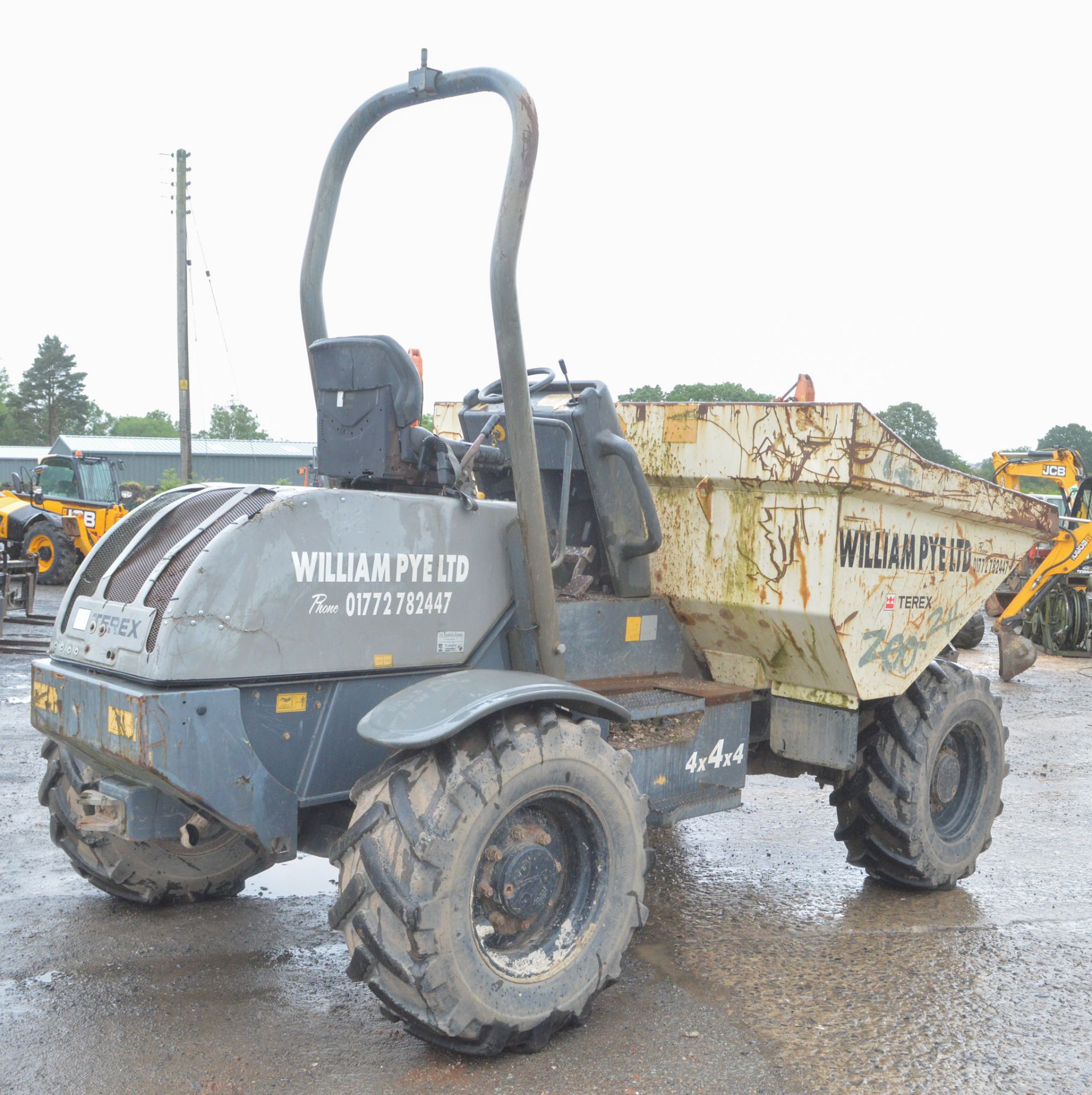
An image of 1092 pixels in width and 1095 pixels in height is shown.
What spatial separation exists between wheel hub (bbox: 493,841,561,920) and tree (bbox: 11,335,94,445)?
88005 millimetres

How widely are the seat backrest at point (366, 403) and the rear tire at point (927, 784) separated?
259 centimetres

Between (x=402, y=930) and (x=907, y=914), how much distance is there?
8.96 ft

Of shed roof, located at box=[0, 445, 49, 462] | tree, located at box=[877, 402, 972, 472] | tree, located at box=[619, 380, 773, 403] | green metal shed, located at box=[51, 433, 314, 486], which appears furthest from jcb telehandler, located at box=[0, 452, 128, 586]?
shed roof, located at box=[0, 445, 49, 462]

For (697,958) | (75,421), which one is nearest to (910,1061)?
(697,958)

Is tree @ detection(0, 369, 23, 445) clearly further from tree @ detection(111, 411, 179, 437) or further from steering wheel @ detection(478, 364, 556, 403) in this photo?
steering wheel @ detection(478, 364, 556, 403)

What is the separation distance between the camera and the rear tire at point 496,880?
11.0 ft

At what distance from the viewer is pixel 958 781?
18.6 ft

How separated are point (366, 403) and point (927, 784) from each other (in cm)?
310

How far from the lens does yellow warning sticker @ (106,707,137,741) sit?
3.47 metres

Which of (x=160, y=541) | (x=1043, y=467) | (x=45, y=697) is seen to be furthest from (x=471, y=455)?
(x=1043, y=467)

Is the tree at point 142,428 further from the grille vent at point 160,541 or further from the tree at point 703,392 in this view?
Answer: the grille vent at point 160,541

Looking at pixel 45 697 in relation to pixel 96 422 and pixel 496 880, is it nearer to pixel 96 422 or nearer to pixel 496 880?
pixel 496 880

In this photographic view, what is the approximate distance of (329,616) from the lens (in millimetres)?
3744

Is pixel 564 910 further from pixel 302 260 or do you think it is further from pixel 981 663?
pixel 981 663
